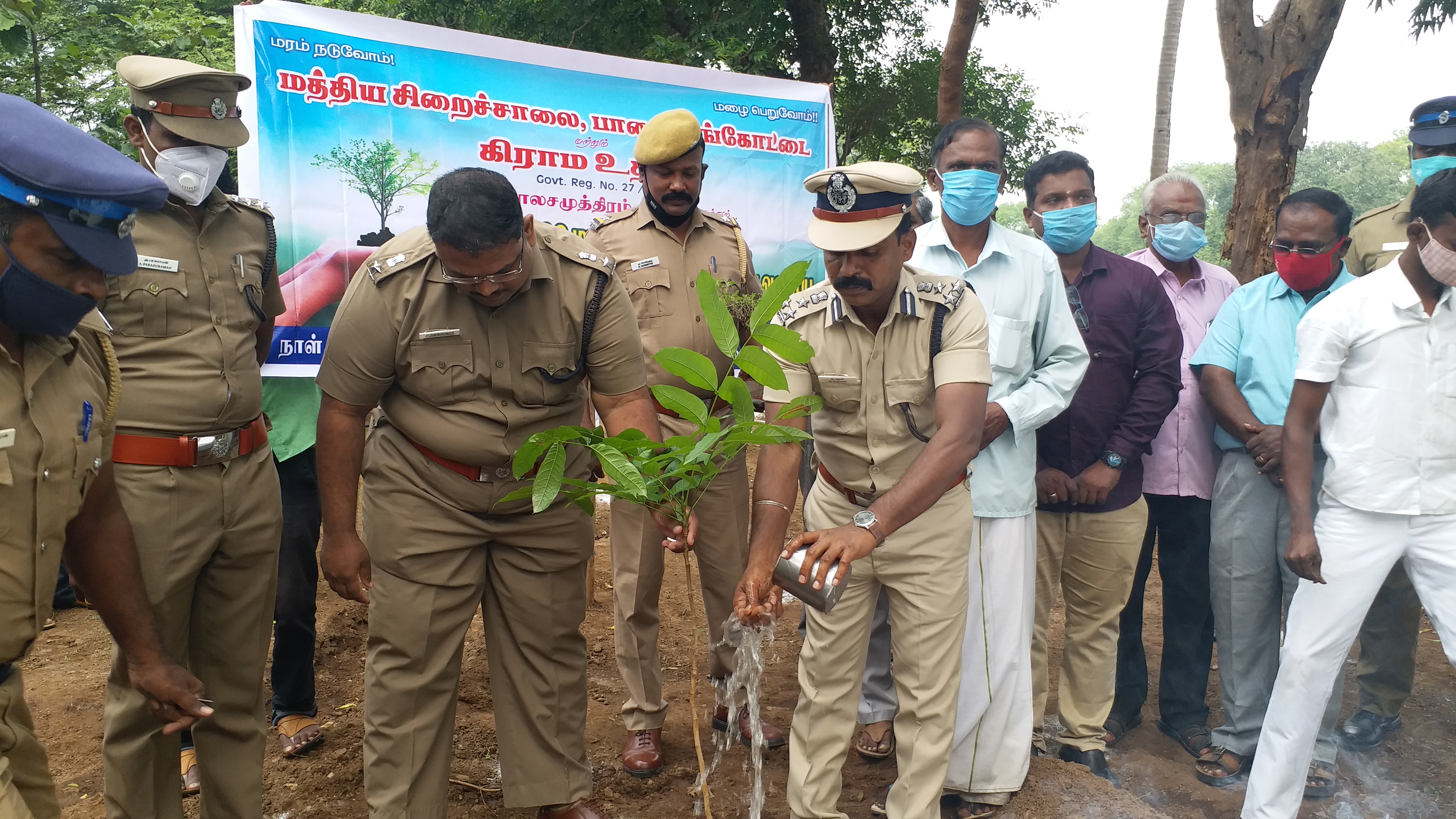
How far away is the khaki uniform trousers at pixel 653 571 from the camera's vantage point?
377 cm

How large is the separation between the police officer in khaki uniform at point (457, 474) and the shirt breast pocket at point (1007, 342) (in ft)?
3.89

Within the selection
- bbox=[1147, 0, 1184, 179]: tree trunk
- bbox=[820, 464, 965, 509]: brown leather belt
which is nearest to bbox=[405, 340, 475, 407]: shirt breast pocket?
bbox=[820, 464, 965, 509]: brown leather belt

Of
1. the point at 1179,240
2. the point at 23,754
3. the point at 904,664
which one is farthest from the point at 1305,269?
the point at 23,754

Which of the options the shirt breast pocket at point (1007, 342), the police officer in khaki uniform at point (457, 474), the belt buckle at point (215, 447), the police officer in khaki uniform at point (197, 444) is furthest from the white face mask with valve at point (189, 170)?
the shirt breast pocket at point (1007, 342)

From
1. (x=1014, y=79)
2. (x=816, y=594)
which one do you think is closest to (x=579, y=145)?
(x=816, y=594)

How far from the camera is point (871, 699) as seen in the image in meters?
4.02

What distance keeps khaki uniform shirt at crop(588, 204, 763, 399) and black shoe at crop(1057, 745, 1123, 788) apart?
197cm

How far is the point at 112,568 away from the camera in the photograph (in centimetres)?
230

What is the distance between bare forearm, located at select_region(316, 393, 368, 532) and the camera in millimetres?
2834

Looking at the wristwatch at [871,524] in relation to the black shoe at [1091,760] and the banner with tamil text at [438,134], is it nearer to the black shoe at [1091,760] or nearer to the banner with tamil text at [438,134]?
the black shoe at [1091,760]

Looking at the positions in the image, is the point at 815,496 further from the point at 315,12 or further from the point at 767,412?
the point at 315,12

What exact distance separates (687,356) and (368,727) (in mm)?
1559

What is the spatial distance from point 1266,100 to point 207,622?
7.98 m

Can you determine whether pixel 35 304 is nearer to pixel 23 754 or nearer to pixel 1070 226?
pixel 23 754
